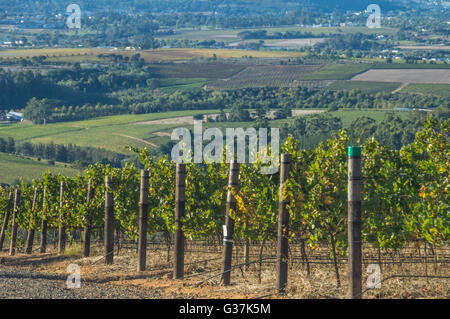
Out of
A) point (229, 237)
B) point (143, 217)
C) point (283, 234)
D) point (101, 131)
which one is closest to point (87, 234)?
point (143, 217)

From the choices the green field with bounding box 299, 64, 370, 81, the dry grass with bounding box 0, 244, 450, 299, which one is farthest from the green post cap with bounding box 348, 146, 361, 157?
the green field with bounding box 299, 64, 370, 81

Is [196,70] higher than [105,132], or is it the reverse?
[196,70]

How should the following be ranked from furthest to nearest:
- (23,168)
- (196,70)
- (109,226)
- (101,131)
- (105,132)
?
(196,70) → (101,131) → (105,132) → (23,168) → (109,226)

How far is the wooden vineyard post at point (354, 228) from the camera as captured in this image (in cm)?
1112

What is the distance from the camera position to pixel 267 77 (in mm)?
159875

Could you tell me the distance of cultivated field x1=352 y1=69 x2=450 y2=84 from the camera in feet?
447

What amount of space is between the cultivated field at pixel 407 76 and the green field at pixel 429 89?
163 inches

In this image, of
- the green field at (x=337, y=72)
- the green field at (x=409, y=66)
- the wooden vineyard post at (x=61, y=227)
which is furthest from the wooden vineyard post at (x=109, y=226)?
the green field at (x=409, y=66)

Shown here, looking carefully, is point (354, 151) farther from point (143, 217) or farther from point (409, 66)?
point (409, 66)

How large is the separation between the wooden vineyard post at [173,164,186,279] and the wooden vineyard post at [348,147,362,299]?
5122 mm

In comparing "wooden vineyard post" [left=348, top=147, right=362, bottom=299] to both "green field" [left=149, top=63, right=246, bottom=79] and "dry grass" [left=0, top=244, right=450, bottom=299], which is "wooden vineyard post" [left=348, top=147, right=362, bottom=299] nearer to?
"dry grass" [left=0, top=244, right=450, bottom=299]

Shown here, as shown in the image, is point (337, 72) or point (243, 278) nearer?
point (243, 278)

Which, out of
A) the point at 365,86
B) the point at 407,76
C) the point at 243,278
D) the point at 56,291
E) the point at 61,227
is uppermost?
the point at 407,76

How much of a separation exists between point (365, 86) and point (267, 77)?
29937 mm
